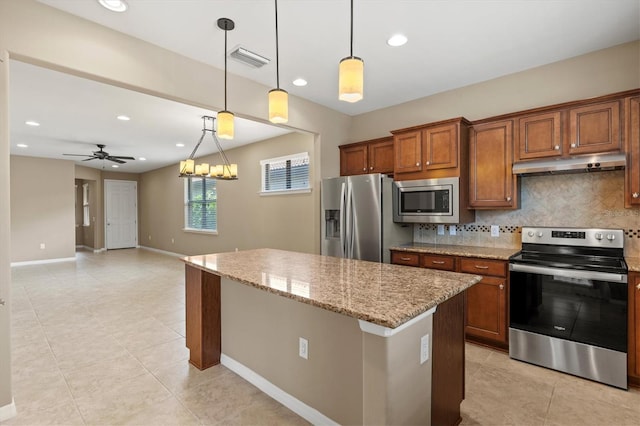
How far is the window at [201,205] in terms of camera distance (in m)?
7.71

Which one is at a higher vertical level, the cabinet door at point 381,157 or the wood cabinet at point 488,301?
the cabinet door at point 381,157

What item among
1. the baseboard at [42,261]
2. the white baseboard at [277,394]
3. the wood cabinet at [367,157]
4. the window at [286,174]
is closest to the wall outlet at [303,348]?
the white baseboard at [277,394]

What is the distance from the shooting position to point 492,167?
10.7ft

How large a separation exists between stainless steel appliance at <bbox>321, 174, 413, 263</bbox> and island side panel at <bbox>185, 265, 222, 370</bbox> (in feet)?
5.66

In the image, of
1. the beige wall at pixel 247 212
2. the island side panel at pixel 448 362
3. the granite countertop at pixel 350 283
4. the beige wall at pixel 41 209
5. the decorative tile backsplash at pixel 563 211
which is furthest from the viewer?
the beige wall at pixel 41 209

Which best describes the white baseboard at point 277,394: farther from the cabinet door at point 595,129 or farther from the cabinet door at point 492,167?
the cabinet door at point 595,129

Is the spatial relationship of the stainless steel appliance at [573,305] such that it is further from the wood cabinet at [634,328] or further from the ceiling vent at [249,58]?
→ the ceiling vent at [249,58]

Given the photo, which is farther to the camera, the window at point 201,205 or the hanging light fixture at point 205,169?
the window at point 201,205

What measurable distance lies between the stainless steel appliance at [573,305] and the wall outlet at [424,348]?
Answer: 1.65 metres

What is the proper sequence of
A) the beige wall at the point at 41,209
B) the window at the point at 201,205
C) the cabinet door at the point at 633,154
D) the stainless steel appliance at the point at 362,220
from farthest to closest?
the window at the point at 201,205, the beige wall at the point at 41,209, the stainless steel appliance at the point at 362,220, the cabinet door at the point at 633,154

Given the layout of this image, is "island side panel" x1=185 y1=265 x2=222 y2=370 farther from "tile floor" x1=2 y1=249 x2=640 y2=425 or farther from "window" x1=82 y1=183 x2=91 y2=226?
"window" x1=82 y1=183 x2=91 y2=226

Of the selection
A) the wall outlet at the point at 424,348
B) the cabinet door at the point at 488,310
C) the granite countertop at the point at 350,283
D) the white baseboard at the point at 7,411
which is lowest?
the white baseboard at the point at 7,411

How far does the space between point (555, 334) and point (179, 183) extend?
864 cm

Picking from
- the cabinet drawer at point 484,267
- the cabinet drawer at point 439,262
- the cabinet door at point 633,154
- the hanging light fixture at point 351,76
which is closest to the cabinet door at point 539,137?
the cabinet door at point 633,154
